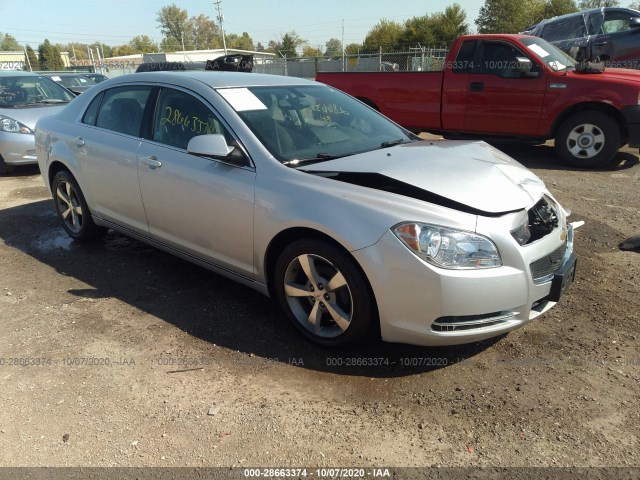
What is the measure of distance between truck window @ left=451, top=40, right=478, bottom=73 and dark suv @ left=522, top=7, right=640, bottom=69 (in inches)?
131

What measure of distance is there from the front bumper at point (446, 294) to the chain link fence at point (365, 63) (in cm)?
1977

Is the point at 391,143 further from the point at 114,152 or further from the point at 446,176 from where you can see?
the point at 114,152

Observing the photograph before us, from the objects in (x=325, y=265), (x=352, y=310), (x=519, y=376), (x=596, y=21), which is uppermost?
(x=596, y=21)

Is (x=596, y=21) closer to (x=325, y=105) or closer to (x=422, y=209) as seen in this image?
(x=325, y=105)

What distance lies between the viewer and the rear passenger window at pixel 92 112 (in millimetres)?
4531

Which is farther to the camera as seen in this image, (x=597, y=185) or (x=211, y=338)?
(x=597, y=185)

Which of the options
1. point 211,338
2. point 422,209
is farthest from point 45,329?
point 422,209

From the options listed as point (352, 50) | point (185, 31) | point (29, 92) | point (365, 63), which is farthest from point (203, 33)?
point (29, 92)

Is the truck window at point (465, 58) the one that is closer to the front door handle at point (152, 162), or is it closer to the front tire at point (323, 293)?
the front door handle at point (152, 162)

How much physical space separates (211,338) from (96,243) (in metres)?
2.45

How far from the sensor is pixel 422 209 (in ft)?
8.71

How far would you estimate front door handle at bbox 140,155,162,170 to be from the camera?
373cm

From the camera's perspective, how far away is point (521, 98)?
7555 mm

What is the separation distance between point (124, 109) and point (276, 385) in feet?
9.23
